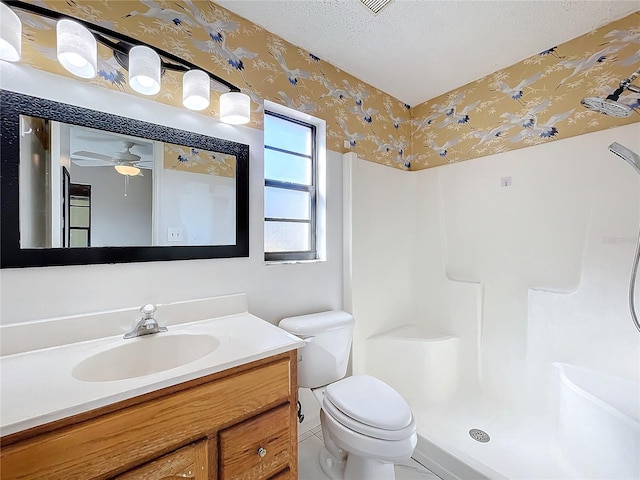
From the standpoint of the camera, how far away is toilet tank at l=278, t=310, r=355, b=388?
4.67ft

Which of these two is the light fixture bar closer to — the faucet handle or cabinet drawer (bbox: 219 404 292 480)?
the faucet handle

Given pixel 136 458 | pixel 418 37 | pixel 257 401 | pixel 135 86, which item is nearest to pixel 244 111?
pixel 135 86

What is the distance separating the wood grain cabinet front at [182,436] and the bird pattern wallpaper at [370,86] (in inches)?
46.0

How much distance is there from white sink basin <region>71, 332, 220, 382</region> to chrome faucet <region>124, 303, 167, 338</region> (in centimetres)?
2

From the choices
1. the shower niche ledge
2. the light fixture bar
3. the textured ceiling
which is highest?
the textured ceiling

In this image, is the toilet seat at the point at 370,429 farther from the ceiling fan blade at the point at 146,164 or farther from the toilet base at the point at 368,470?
the ceiling fan blade at the point at 146,164

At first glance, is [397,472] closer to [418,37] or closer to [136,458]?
[136,458]

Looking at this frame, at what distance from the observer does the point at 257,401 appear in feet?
3.07

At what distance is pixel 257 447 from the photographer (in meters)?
0.93

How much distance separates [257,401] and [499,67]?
2.41 meters

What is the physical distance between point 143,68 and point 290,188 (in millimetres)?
901

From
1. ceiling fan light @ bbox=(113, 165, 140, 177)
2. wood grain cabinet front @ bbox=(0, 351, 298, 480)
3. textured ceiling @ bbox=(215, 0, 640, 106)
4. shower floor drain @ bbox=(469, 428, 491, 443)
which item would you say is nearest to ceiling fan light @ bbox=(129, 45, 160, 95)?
ceiling fan light @ bbox=(113, 165, 140, 177)

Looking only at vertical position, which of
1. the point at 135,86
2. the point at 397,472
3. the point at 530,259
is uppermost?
the point at 135,86

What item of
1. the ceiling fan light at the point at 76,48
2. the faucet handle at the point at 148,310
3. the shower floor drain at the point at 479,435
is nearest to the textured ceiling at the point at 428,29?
the ceiling fan light at the point at 76,48
